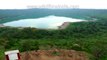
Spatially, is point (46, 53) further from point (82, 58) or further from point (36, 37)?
point (36, 37)

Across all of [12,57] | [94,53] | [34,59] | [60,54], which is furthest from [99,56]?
[12,57]

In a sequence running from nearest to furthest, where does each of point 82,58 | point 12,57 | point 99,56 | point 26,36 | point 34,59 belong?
point 12,57 < point 34,59 < point 82,58 < point 99,56 < point 26,36

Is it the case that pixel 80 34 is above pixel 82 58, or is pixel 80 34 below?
below

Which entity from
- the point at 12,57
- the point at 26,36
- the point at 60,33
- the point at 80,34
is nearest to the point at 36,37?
the point at 26,36

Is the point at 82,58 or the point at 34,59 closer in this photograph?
the point at 34,59

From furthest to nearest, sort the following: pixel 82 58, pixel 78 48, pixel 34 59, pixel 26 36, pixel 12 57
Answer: pixel 26 36, pixel 78 48, pixel 82 58, pixel 34 59, pixel 12 57

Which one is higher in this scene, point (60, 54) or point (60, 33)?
point (60, 54)

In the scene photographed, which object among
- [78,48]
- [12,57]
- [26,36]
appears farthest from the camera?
[26,36]

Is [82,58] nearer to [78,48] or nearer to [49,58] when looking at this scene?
[49,58]

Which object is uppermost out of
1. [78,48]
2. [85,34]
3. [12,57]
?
[12,57]
